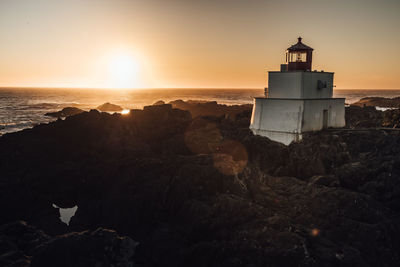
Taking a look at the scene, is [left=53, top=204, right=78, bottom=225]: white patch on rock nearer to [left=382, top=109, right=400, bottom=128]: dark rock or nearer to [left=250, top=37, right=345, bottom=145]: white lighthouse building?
[left=250, top=37, right=345, bottom=145]: white lighthouse building

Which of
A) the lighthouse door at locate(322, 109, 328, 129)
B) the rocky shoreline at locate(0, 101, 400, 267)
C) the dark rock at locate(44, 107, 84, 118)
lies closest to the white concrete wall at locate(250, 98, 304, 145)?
the rocky shoreline at locate(0, 101, 400, 267)

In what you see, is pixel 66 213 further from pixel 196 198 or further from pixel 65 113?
pixel 65 113

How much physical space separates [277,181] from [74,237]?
7075 mm

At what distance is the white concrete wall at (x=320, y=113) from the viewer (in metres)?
16.7

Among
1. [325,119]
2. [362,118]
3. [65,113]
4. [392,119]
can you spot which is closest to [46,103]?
[65,113]

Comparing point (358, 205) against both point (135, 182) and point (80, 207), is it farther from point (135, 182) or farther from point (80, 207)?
point (80, 207)

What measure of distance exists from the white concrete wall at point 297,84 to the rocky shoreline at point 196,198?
2.42m

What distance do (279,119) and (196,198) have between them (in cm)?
1026

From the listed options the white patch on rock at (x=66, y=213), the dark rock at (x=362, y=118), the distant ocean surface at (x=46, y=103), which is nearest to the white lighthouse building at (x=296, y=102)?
the dark rock at (x=362, y=118)

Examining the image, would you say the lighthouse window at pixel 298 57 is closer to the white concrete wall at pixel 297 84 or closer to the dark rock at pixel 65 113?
the white concrete wall at pixel 297 84

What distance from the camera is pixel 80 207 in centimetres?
1059

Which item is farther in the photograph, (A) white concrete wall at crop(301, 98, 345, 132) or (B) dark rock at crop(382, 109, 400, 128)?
(B) dark rock at crop(382, 109, 400, 128)

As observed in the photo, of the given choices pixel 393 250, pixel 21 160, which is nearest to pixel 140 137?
pixel 21 160

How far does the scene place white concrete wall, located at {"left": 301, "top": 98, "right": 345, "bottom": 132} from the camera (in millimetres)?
16719
